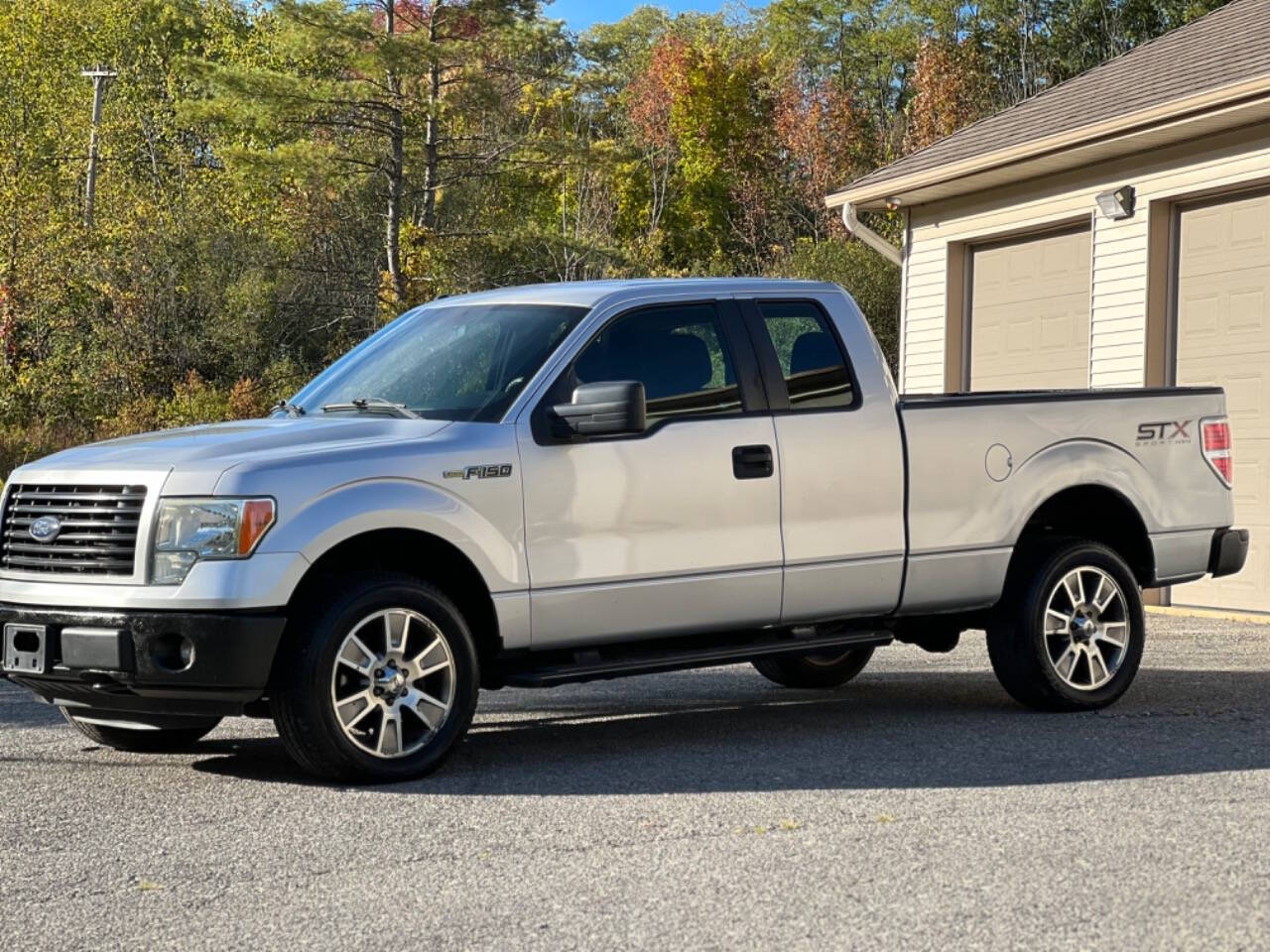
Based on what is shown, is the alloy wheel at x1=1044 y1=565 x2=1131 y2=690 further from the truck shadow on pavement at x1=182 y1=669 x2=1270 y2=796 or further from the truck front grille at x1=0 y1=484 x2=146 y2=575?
the truck front grille at x1=0 y1=484 x2=146 y2=575

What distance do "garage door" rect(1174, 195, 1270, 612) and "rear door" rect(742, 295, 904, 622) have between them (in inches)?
244

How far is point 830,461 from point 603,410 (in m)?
1.28

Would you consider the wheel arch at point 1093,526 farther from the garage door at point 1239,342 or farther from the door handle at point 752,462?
the garage door at point 1239,342

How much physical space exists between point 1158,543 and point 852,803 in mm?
3321

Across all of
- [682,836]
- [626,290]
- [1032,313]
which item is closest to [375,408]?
[626,290]

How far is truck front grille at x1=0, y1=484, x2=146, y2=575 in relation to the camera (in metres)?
6.64

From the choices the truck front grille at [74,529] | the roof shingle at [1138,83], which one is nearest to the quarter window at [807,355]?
the truck front grille at [74,529]

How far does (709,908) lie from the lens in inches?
192

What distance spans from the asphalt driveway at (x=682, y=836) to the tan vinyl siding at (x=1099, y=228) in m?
5.94

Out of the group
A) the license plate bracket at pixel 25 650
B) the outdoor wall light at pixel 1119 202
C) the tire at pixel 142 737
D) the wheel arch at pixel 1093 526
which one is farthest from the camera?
the outdoor wall light at pixel 1119 202

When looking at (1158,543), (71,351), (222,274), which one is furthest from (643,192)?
(1158,543)

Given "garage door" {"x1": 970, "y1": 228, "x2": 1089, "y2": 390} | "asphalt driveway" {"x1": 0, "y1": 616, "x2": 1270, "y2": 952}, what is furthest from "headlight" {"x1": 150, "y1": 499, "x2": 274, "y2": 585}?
"garage door" {"x1": 970, "y1": 228, "x2": 1089, "y2": 390}

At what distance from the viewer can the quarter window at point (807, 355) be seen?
8.01m

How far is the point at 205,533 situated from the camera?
21.4 feet
